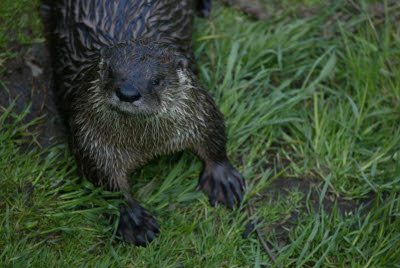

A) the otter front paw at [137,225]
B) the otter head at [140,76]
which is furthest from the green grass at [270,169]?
the otter head at [140,76]

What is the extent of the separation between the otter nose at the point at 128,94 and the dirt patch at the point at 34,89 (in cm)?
102

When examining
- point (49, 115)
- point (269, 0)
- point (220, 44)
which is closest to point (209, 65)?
point (220, 44)

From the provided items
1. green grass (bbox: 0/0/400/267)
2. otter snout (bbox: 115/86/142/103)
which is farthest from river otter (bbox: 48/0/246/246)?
green grass (bbox: 0/0/400/267)

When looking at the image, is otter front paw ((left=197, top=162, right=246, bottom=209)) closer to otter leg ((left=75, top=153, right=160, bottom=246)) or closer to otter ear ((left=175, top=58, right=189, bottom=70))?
otter leg ((left=75, top=153, right=160, bottom=246))

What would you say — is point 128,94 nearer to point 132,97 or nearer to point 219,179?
point 132,97

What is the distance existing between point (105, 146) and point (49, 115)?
0.68 meters

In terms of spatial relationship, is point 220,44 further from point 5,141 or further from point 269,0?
Answer: point 5,141

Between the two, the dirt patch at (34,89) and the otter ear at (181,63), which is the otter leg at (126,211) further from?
the otter ear at (181,63)

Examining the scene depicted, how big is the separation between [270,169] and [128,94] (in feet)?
3.93

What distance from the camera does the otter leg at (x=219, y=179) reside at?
279 centimetres

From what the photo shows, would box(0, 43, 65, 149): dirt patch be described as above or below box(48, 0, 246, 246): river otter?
below

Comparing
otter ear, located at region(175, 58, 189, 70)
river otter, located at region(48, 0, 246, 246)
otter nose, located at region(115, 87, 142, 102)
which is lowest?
river otter, located at region(48, 0, 246, 246)

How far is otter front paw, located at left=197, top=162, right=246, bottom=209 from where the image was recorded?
2.79 m

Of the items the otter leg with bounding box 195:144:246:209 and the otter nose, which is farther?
the otter leg with bounding box 195:144:246:209
